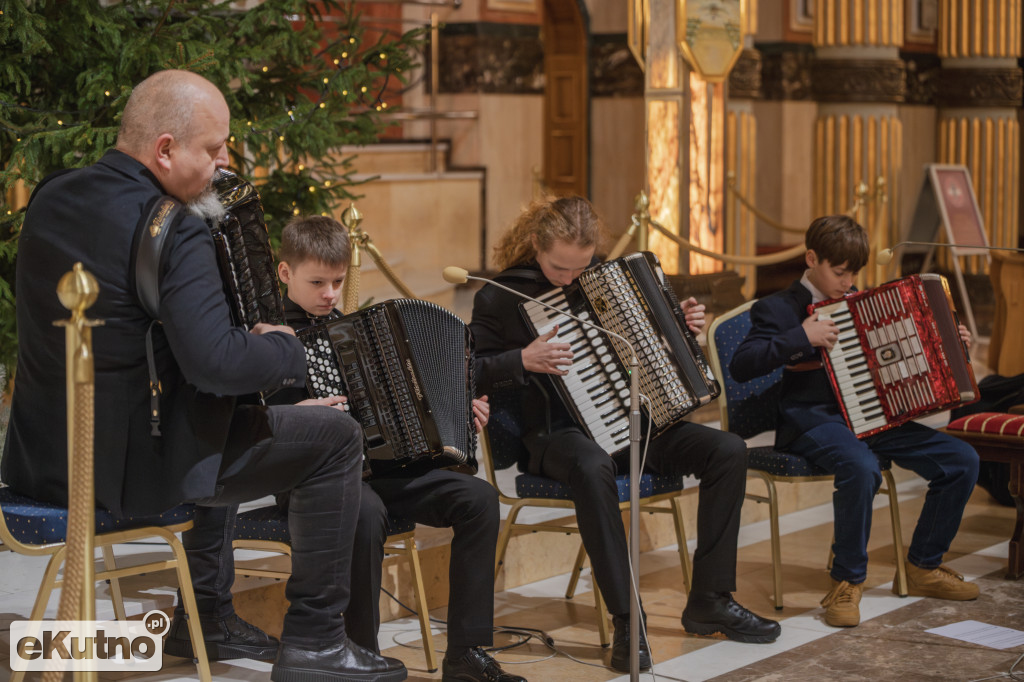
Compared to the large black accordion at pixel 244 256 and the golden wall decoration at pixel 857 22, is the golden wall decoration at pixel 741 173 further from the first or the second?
the large black accordion at pixel 244 256

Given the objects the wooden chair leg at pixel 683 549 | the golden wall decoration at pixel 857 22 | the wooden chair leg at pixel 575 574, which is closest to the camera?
the wooden chair leg at pixel 683 549

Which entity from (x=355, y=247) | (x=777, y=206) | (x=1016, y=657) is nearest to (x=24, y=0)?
(x=355, y=247)

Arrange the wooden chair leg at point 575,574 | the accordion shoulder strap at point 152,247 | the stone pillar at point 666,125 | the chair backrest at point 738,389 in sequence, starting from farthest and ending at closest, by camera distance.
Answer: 1. the stone pillar at point 666,125
2. the chair backrest at point 738,389
3. the wooden chair leg at point 575,574
4. the accordion shoulder strap at point 152,247

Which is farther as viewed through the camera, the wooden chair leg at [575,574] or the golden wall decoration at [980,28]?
the golden wall decoration at [980,28]

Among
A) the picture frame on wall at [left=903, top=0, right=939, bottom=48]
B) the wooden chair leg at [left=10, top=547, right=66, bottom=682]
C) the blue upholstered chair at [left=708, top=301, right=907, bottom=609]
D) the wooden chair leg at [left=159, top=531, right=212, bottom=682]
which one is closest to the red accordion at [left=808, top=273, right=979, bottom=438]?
the blue upholstered chair at [left=708, top=301, right=907, bottom=609]

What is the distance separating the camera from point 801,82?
42.5ft

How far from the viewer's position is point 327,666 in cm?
334

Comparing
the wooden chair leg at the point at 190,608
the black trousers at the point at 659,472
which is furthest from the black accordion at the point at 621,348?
the wooden chair leg at the point at 190,608

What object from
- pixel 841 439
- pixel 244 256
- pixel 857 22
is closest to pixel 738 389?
pixel 841 439

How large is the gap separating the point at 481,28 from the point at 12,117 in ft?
21.9

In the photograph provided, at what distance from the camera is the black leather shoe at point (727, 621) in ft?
13.6

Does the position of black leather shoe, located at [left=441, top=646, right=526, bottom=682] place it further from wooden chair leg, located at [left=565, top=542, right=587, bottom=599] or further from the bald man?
wooden chair leg, located at [left=565, top=542, right=587, bottom=599]

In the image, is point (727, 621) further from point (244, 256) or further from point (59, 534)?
point (59, 534)

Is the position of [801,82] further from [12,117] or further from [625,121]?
[12,117]
